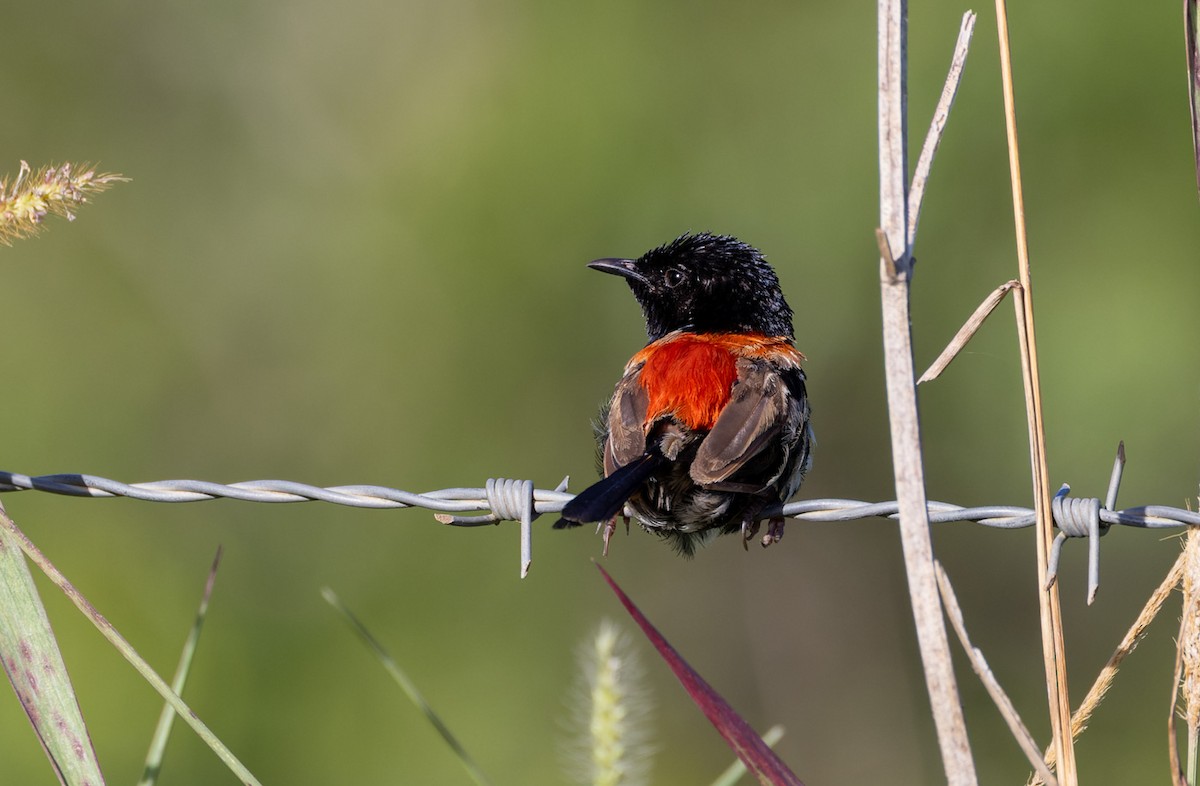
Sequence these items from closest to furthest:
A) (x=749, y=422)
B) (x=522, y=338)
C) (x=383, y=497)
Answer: (x=383, y=497)
(x=749, y=422)
(x=522, y=338)

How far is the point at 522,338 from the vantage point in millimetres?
8961

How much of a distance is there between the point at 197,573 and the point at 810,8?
523cm

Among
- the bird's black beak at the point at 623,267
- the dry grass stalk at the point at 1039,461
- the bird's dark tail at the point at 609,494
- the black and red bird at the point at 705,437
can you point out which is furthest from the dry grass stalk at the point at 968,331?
the bird's black beak at the point at 623,267

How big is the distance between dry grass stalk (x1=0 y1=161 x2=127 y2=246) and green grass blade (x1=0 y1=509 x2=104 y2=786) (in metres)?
0.60

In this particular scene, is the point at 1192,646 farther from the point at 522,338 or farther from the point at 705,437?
the point at 522,338

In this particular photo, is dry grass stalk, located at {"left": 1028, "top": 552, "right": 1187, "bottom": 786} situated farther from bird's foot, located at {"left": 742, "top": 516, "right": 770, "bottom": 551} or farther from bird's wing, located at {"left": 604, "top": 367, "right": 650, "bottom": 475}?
bird's wing, located at {"left": 604, "top": 367, "right": 650, "bottom": 475}

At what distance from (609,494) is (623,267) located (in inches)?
86.8

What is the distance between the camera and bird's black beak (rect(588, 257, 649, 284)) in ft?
17.1

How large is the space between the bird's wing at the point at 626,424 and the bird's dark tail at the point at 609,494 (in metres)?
0.06

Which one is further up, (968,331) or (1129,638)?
(968,331)

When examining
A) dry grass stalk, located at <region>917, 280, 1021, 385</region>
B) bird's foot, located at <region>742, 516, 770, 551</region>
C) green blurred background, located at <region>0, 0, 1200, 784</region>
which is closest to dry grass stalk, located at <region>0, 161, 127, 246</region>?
dry grass stalk, located at <region>917, 280, 1021, 385</region>

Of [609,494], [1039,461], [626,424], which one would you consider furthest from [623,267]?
Answer: [1039,461]

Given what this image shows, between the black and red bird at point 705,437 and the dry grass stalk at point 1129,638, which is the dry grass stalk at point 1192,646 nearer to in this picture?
the dry grass stalk at point 1129,638

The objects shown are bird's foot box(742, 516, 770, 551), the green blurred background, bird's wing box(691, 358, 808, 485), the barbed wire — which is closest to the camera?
the barbed wire
